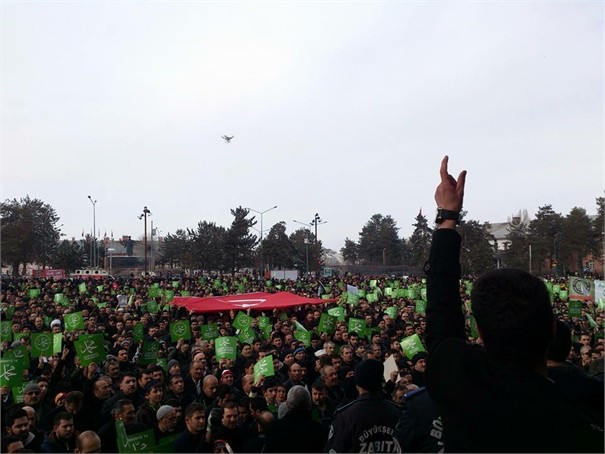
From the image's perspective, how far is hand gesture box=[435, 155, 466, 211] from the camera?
2.32m

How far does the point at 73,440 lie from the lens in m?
6.30

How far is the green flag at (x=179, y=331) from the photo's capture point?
14.5 m

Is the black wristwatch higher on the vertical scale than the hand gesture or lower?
lower

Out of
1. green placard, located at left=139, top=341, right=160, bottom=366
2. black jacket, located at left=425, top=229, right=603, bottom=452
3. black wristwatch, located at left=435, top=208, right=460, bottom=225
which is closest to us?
black jacket, located at left=425, top=229, right=603, bottom=452

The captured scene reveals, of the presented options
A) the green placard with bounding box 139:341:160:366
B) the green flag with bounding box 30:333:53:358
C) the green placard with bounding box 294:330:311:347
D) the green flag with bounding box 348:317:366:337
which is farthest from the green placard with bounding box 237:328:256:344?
the green flag with bounding box 30:333:53:358

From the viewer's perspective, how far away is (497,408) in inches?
74.7

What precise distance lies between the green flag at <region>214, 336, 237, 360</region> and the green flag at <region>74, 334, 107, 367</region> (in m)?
1.84

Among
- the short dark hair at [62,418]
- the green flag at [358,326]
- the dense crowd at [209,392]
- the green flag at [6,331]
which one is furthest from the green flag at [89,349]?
the green flag at [358,326]

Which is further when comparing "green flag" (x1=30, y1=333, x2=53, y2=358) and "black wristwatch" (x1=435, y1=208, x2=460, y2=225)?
"green flag" (x1=30, y1=333, x2=53, y2=358)

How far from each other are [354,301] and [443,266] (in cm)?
2220

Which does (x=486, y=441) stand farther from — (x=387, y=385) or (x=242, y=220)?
(x=242, y=220)

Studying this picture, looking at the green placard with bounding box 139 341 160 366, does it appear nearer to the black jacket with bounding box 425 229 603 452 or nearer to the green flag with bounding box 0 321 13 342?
the green flag with bounding box 0 321 13 342

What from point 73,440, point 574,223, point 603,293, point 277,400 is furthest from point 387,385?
point 574,223

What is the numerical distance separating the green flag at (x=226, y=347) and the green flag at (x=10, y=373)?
315cm
